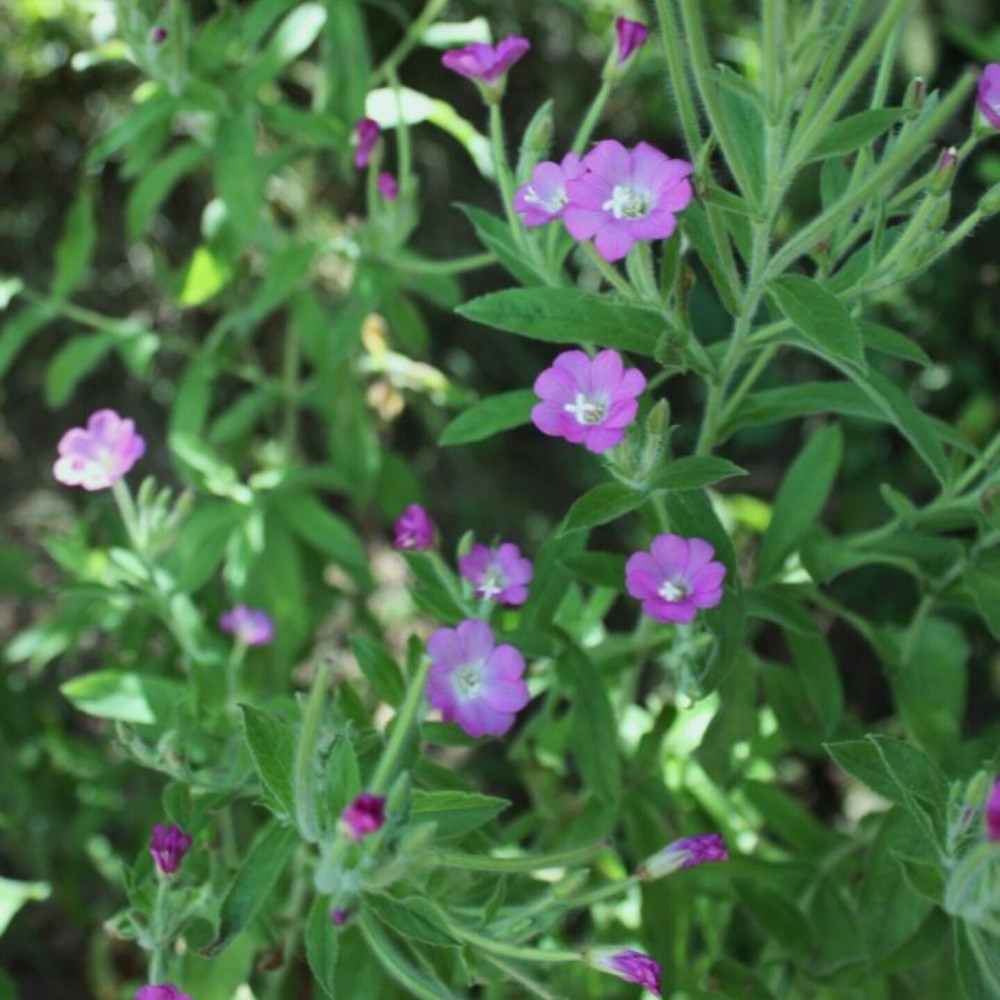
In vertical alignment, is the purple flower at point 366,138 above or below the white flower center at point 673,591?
above

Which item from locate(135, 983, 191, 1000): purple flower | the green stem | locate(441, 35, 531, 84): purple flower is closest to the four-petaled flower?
locate(441, 35, 531, 84): purple flower

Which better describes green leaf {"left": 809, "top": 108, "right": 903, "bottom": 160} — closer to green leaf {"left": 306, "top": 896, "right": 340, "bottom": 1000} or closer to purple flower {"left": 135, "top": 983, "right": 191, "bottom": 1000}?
green leaf {"left": 306, "top": 896, "right": 340, "bottom": 1000}

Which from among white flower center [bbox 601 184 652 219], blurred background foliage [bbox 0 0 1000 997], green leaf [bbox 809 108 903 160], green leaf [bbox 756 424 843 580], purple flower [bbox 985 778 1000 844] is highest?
green leaf [bbox 809 108 903 160]

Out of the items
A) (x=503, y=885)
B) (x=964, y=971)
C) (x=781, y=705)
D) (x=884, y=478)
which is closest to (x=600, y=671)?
(x=781, y=705)

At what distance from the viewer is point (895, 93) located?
265 centimetres

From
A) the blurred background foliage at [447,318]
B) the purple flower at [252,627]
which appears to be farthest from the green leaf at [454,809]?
the blurred background foliage at [447,318]

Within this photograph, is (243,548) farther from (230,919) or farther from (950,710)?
(950,710)

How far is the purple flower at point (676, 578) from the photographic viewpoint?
132cm

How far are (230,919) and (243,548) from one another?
73 cm

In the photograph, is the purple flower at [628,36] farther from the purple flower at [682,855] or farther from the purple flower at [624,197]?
the purple flower at [682,855]

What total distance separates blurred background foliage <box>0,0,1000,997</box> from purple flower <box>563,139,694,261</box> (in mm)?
1355

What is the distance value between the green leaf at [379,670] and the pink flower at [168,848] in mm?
260

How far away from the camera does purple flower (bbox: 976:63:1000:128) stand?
131 cm

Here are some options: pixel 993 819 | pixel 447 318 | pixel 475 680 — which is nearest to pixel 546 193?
pixel 475 680
